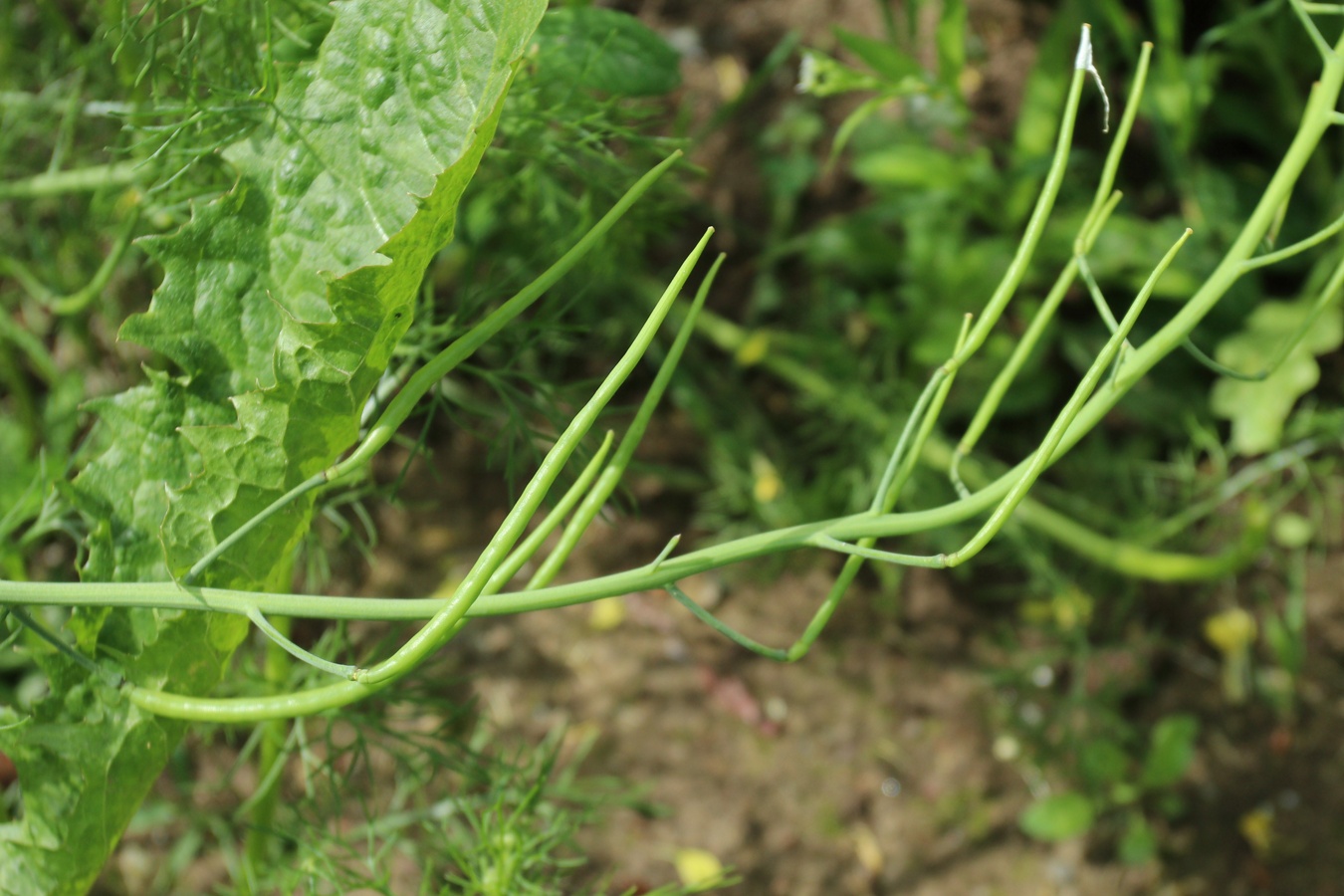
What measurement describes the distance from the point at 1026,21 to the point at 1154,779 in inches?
54.7

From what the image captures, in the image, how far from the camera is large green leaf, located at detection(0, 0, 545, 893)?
2.97 ft

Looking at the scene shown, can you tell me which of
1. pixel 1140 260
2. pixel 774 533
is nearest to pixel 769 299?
pixel 1140 260

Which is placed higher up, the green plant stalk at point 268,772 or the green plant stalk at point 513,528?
the green plant stalk at point 513,528

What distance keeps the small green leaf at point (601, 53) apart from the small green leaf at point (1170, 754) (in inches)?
53.8

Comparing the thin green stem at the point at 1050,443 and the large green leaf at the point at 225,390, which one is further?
the large green leaf at the point at 225,390

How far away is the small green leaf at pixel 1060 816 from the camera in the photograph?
68.4 inches

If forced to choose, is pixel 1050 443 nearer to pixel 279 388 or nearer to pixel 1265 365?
pixel 279 388

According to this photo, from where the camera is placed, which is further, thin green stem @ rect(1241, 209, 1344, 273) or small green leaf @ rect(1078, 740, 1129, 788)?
small green leaf @ rect(1078, 740, 1129, 788)

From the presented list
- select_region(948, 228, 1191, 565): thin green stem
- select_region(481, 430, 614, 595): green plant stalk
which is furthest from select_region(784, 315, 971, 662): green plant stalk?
select_region(481, 430, 614, 595): green plant stalk

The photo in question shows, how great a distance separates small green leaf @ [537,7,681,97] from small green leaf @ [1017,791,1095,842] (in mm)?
1331

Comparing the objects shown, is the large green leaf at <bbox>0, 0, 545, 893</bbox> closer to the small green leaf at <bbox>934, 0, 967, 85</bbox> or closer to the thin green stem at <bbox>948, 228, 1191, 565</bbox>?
the thin green stem at <bbox>948, 228, 1191, 565</bbox>

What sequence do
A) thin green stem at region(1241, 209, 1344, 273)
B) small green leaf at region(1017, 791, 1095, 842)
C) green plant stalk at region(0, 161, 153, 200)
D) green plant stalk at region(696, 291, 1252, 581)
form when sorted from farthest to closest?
small green leaf at region(1017, 791, 1095, 842), green plant stalk at region(696, 291, 1252, 581), green plant stalk at region(0, 161, 153, 200), thin green stem at region(1241, 209, 1344, 273)

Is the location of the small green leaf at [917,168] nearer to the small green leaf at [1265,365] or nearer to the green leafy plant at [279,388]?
the small green leaf at [1265,365]

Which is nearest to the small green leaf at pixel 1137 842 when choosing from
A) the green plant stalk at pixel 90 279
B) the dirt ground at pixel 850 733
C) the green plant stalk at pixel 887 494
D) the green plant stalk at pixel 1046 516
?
the dirt ground at pixel 850 733
